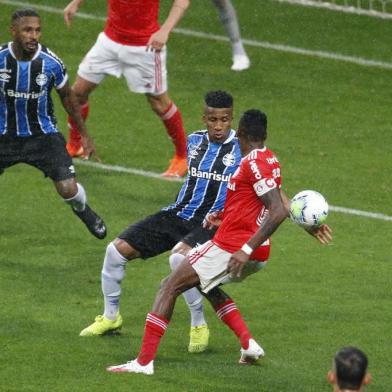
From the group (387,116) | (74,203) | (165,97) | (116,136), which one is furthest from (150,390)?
(387,116)

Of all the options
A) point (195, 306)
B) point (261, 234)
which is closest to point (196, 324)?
point (195, 306)

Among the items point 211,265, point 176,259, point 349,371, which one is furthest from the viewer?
point 176,259

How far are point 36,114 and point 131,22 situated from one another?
10.3 feet

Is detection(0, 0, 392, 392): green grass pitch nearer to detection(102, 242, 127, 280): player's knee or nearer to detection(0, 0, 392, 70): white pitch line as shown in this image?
detection(0, 0, 392, 70): white pitch line

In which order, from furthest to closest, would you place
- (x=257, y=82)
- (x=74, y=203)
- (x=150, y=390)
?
(x=257, y=82), (x=74, y=203), (x=150, y=390)

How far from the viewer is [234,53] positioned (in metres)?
20.7

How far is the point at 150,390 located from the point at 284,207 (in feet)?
5.29

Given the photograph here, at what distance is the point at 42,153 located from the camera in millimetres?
14195

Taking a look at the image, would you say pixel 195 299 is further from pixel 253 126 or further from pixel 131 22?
pixel 131 22

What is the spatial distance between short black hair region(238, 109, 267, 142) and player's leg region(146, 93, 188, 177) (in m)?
5.83

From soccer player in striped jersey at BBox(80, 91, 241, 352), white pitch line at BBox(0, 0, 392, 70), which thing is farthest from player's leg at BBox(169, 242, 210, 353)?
white pitch line at BBox(0, 0, 392, 70)

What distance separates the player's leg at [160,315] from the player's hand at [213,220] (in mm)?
638

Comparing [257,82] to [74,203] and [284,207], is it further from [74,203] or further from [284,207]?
[284,207]

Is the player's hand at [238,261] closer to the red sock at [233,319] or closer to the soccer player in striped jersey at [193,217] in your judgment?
the red sock at [233,319]
